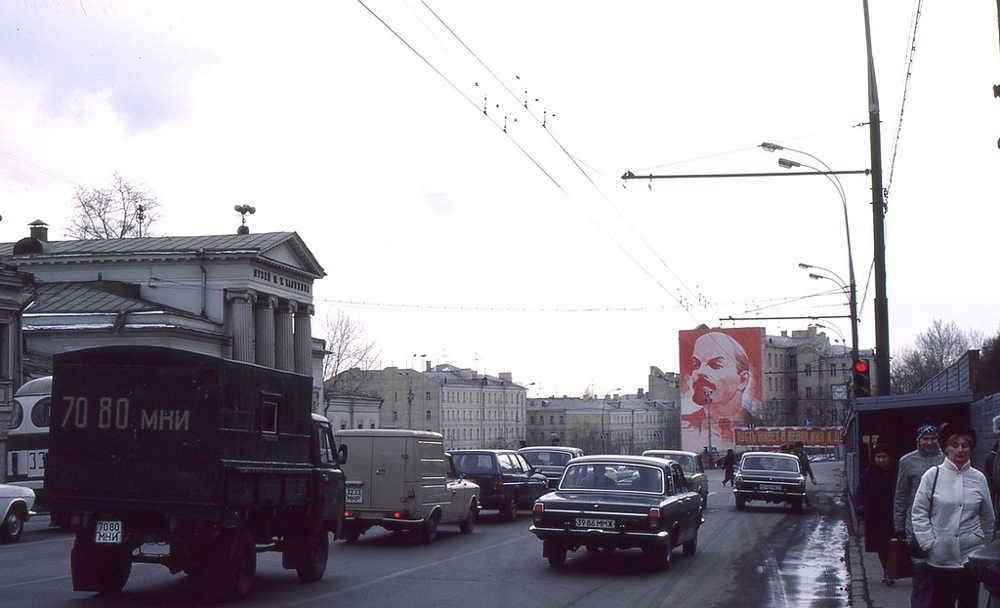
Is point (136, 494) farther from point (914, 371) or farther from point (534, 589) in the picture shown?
point (914, 371)

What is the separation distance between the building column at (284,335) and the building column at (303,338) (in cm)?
88

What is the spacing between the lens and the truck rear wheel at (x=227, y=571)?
12.3 meters

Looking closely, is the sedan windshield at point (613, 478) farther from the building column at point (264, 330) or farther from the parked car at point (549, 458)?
the building column at point (264, 330)

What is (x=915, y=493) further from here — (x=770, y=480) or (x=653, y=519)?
(x=770, y=480)

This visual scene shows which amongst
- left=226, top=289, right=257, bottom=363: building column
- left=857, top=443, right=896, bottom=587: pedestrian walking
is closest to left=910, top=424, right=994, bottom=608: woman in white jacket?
left=857, top=443, right=896, bottom=587: pedestrian walking

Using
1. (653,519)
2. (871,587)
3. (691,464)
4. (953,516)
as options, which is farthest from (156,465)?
(691,464)

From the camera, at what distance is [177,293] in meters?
67.2

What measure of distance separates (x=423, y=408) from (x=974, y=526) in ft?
403

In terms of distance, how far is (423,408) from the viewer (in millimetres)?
129875

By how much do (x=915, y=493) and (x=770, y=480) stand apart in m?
23.1

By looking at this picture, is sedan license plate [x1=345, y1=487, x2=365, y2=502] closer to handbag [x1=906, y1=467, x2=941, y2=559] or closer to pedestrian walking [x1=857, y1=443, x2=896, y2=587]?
pedestrian walking [x1=857, y1=443, x2=896, y2=587]

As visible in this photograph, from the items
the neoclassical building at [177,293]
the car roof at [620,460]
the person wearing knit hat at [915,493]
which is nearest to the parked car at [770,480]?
the car roof at [620,460]

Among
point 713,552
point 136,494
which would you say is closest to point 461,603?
point 136,494

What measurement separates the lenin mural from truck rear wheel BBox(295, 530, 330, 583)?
74.4 metres
